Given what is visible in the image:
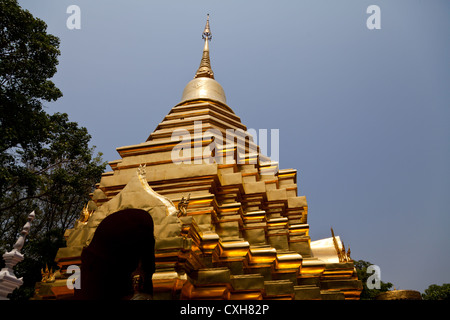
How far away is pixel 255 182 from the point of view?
846cm

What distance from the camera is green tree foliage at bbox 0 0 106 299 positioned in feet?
37.9

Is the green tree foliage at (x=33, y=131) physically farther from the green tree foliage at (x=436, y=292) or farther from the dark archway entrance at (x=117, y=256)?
the green tree foliage at (x=436, y=292)

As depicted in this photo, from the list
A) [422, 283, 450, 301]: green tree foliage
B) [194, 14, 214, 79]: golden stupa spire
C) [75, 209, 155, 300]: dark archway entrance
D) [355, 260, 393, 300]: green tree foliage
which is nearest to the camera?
[75, 209, 155, 300]: dark archway entrance

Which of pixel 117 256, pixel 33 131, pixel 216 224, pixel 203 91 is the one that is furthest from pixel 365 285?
pixel 33 131

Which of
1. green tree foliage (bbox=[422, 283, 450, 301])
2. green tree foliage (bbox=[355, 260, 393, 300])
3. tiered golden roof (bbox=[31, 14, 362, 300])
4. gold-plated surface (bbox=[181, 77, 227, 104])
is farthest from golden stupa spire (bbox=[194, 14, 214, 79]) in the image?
green tree foliage (bbox=[422, 283, 450, 301])

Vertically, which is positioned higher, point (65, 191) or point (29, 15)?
point (29, 15)

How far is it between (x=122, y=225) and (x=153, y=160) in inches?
81.5

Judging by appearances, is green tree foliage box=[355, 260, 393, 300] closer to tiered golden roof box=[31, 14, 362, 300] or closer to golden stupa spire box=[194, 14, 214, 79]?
tiered golden roof box=[31, 14, 362, 300]

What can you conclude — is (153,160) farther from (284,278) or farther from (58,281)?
(284,278)

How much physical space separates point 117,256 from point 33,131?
771 cm

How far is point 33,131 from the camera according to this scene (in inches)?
483

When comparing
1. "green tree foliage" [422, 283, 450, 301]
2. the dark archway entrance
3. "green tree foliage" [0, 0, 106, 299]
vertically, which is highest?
"green tree foliage" [0, 0, 106, 299]

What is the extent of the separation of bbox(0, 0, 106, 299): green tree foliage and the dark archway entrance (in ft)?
19.0
